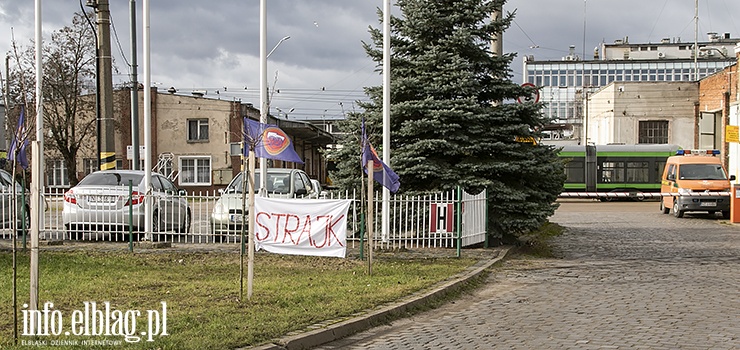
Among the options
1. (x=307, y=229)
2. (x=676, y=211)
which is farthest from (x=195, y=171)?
(x=307, y=229)

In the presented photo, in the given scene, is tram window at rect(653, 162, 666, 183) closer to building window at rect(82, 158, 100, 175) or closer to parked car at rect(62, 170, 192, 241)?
parked car at rect(62, 170, 192, 241)

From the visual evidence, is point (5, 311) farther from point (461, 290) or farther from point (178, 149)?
point (178, 149)

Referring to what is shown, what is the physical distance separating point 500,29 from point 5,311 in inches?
455

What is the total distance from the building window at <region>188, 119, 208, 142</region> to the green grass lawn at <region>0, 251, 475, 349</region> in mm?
37272

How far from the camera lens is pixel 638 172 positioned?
1745 inches

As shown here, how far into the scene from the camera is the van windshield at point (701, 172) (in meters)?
30.2

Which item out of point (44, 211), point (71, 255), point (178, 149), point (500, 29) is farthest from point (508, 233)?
point (178, 149)

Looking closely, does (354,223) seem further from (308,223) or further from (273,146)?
(273,146)

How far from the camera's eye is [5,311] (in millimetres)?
8844

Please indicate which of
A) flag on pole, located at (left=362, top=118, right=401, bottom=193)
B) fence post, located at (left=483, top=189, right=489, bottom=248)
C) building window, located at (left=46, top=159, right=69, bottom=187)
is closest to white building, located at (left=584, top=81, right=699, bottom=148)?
building window, located at (left=46, top=159, right=69, bottom=187)

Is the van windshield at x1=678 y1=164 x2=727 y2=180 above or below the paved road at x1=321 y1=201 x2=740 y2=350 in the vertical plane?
above

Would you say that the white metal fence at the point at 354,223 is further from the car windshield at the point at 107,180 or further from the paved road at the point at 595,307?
the paved road at the point at 595,307

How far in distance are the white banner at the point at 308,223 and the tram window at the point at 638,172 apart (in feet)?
112

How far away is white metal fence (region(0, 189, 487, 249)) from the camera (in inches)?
602
